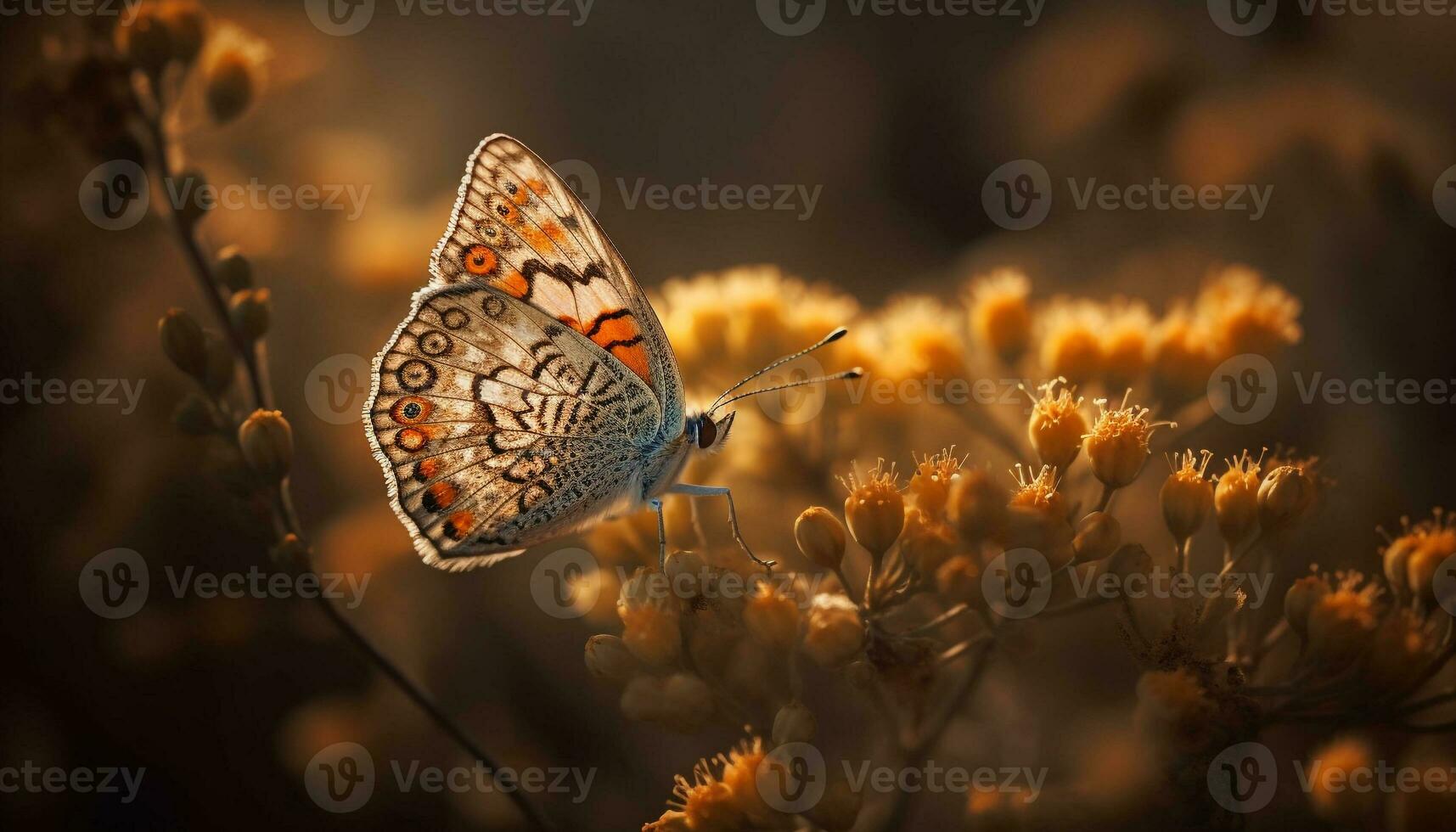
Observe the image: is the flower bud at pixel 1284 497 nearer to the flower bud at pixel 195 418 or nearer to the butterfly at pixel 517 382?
the butterfly at pixel 517 382

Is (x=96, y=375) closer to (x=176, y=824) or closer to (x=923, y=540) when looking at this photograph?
(x=176, y=824)

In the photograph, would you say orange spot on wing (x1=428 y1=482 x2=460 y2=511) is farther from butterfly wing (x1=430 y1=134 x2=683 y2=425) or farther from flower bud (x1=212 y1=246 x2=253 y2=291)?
flower bud (x1=212 y1=246 x2=253 y2=291)

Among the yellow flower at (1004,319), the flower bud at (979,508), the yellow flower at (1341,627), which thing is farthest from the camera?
the yellow flower at (1004,319)

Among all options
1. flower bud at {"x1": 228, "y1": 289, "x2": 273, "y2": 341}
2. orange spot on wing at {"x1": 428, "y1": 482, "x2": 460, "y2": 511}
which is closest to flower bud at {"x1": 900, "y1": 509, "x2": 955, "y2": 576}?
orange spot on wing at {"x1": 428, "y1": 482, "x2": 460, "y2": 511}

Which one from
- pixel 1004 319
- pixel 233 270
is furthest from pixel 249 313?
pixel 1004 319

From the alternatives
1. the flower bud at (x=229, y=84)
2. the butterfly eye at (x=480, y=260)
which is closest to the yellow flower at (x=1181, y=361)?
the butterfly eye at (x=480, y=260)
